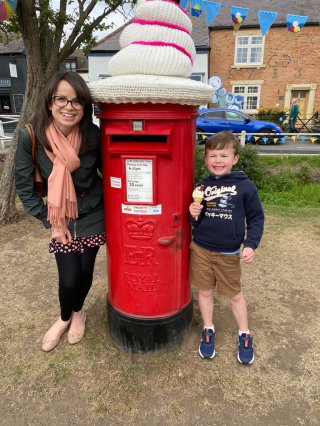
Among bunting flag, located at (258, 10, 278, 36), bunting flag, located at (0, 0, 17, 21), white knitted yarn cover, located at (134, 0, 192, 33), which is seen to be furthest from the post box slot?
bunting flag, located at (258, 10, 278, 36)

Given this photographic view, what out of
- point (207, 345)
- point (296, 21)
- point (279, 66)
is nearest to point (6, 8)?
point (207, 345)

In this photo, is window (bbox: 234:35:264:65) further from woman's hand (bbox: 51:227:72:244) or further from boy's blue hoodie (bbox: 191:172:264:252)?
woman's hand (bbox: 51:227:72:244)

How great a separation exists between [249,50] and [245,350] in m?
20.0

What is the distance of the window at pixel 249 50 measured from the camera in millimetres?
18891

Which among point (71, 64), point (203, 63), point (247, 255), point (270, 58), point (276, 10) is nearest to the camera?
point (247, 255)

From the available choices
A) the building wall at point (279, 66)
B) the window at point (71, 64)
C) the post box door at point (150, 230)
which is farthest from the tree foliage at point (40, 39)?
the window at point (71, 64)

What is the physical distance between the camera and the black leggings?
2244mm

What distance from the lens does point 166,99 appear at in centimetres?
180

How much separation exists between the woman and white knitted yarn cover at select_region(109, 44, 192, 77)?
0.27m

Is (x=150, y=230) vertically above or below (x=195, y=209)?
below

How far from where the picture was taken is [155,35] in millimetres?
1912

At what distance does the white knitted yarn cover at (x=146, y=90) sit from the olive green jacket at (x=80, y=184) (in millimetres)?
330

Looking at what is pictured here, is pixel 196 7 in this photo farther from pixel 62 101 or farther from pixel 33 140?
pixel 33 140

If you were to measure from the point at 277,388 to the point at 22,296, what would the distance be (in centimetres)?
219
